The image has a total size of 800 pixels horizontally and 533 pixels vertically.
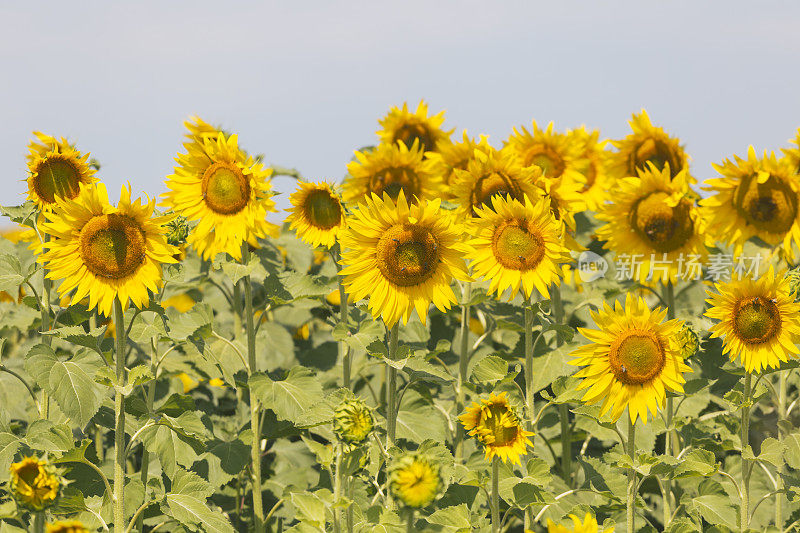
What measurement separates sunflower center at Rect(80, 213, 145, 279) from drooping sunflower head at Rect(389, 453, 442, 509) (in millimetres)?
1648

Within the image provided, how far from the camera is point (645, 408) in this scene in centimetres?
392

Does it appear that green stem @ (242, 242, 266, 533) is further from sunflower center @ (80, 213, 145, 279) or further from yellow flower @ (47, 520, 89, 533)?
yellow flower @ (47, 520, 89, 533)

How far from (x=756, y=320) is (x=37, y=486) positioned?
3.13 metres

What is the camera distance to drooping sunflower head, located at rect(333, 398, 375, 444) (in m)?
3.21

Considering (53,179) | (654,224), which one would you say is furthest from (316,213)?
(654,224)

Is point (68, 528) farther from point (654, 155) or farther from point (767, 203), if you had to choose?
point (767, 203)

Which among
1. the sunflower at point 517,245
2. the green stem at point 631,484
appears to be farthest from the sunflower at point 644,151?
the green stem at point 631,484

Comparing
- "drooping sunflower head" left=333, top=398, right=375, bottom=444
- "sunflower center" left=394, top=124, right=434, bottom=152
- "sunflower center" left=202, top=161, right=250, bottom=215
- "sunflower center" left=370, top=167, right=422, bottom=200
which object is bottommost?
"drooping sunflower head" left=333, top=398, right=375, bottom=444

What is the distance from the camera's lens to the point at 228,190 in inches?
173

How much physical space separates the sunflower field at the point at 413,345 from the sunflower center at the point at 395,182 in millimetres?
13

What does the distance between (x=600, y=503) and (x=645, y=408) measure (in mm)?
825

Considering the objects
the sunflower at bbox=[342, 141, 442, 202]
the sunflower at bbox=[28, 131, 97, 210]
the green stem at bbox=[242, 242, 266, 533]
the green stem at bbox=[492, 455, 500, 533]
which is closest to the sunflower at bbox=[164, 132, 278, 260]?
the green stem at bbox=[242, 242, 266, 533]

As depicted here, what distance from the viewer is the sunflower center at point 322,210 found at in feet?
15.1

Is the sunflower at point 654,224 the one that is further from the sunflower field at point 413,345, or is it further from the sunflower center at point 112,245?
the sunflower center at point 112,245
